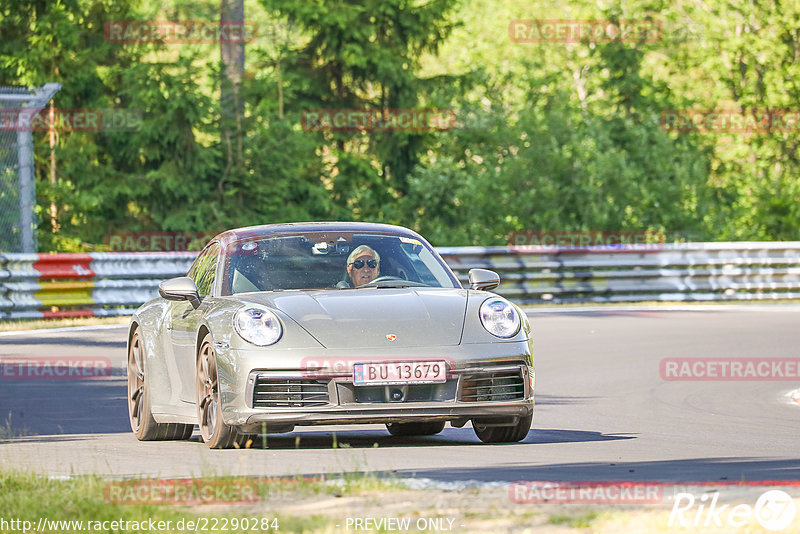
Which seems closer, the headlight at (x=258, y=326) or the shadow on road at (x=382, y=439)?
the headlight at (x=258, y=326)

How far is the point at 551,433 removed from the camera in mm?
10555

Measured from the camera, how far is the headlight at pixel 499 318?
916 cm

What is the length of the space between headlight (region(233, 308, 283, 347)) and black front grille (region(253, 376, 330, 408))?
0.74ft

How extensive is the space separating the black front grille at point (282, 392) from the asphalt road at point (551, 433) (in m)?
0.28

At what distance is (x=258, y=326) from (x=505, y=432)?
171 cm

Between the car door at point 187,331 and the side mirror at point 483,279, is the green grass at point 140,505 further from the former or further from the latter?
the side mirror at point 483,279

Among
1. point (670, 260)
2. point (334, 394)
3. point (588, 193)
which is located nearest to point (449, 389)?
point (334, 394)

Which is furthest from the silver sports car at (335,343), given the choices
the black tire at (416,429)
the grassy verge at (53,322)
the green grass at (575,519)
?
the grassy verge at (53,322)

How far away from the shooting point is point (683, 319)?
22.9 meters

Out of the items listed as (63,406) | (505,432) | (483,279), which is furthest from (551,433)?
(63,406)

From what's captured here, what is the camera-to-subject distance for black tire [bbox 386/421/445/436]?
415 inches

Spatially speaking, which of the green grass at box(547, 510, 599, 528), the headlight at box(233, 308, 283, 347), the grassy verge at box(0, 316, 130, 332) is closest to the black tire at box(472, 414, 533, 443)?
the headlight at box(233, 308, 283, 347)

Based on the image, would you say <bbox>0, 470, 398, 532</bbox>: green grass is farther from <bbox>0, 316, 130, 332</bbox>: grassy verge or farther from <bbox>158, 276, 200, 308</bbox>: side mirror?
<bbox>0, 316, 130, 332</bbox>: grassy verge

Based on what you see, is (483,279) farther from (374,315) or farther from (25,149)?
(25,149)
